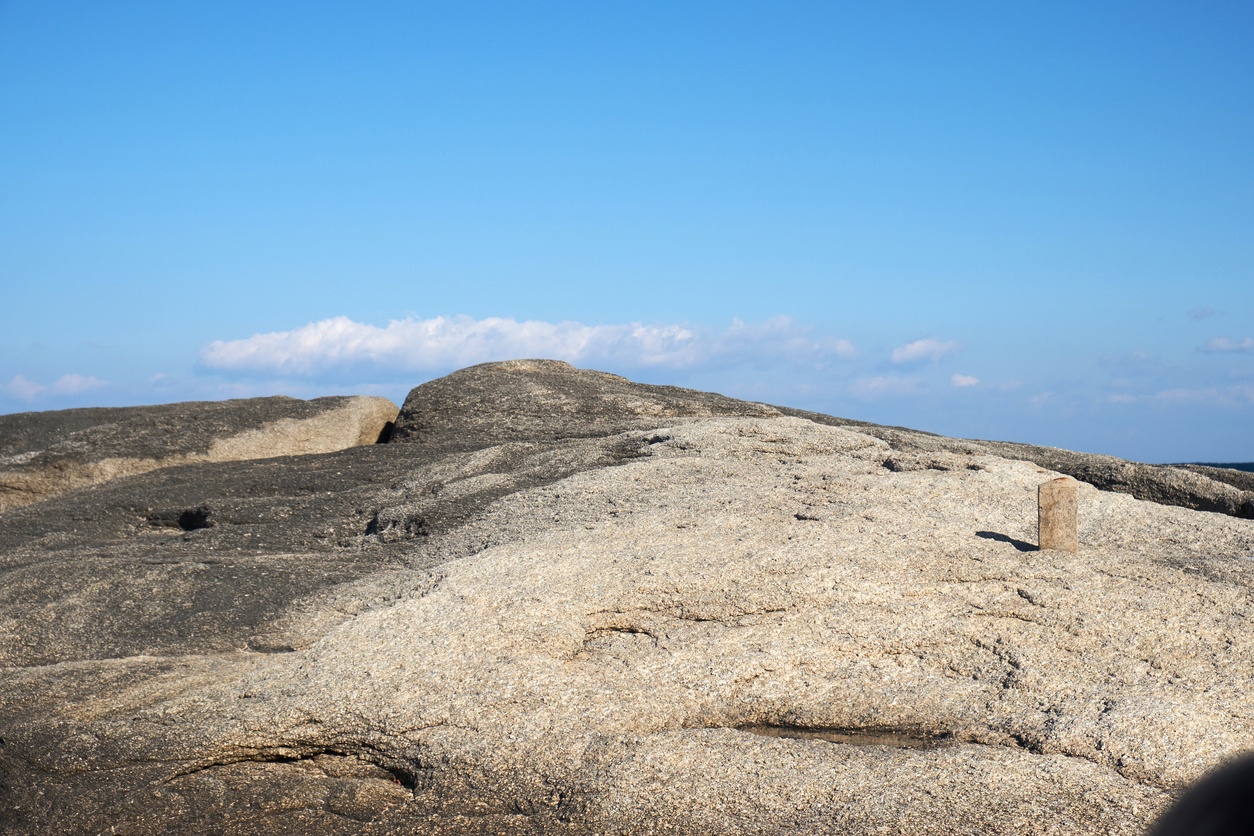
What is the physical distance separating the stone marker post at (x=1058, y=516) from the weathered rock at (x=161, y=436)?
36.8ft

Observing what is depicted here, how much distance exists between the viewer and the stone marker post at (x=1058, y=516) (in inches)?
310

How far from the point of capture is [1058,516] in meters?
7.96

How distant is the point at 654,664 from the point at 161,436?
1186 cm

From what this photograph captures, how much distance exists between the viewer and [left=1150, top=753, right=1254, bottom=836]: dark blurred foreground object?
121 centimetres

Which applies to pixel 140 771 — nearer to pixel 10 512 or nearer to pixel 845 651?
pixel 845 651

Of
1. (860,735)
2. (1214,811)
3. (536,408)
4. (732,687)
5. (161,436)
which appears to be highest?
(536,408)

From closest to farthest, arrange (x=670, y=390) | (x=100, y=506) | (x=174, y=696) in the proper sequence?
(x=174, y=696)
(x=100, y=506)
(x=670, y=390)

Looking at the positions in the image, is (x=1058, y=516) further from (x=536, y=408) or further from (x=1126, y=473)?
(x=536, y=408)

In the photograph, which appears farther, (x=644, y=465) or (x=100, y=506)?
(x=100, y=506)

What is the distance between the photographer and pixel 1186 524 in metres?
8.94

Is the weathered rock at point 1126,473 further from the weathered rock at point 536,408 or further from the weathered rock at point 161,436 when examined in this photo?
the weathered rock at point 161,436

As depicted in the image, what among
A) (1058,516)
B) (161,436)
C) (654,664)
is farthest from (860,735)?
(161,436)

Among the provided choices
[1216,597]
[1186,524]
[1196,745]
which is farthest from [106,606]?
[1186,524]

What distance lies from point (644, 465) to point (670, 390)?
631 centimetres
